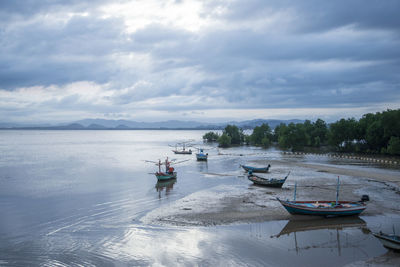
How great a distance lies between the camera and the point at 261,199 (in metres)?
32.8

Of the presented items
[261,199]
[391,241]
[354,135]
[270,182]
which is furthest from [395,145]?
[391,241]

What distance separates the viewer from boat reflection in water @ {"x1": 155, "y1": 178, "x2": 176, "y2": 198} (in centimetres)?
3881

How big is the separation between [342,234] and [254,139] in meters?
117

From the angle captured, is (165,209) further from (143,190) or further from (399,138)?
(399,138)

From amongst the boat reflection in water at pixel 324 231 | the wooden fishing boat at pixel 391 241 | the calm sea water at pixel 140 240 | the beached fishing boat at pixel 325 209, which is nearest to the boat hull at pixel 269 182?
the beached fishing boat at pixel 325 209

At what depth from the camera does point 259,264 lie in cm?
1830

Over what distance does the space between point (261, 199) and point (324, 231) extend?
961 cm

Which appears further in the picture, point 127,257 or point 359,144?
point 359,144

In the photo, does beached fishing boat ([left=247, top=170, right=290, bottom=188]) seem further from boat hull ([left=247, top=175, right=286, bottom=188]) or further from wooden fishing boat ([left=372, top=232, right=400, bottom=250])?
wooden fishing boat ([left=372, top=232, right=400, bottom=250])

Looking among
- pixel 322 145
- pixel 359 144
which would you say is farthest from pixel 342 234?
pixel 322 145

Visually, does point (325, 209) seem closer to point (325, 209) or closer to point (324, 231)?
point (325, 209)

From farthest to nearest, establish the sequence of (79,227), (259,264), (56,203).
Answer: (56,203)
(79,227)
(259,264)

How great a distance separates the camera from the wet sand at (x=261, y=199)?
86.9ft

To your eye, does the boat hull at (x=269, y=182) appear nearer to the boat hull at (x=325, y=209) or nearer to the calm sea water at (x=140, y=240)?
the boat hull at (x=325, y=209)
